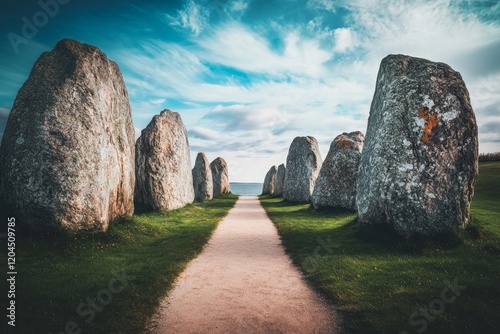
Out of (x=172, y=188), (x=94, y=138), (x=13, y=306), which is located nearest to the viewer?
(x=13, y=306)

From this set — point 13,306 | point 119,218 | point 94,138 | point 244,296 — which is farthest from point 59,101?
point 244,296

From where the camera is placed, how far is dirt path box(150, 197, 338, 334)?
447cm

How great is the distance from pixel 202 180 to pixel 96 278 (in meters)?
22.3

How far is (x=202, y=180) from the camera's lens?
92.7 ft

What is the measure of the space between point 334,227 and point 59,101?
11.2 m

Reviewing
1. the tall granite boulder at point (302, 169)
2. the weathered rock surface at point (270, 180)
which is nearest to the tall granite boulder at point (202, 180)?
the tall granite boulder at point (302, 169)

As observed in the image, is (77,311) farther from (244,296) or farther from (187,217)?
(187,217)

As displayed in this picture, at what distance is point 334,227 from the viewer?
39.7 feet

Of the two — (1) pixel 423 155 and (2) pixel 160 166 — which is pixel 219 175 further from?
(1) pixel 423 155

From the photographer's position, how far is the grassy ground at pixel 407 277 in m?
4.40

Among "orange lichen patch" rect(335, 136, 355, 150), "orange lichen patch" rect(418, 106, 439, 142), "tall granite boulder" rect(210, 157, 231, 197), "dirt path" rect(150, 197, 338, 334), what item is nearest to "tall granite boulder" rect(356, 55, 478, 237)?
"orange lichen patch" rect(418, 106, 439, 142)

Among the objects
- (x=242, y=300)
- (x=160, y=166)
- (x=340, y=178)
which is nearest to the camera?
(x=242, y=300)

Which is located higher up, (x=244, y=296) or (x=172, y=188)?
(x=172, y=188)

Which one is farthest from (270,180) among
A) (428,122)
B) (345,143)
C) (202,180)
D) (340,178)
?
(428,122)
